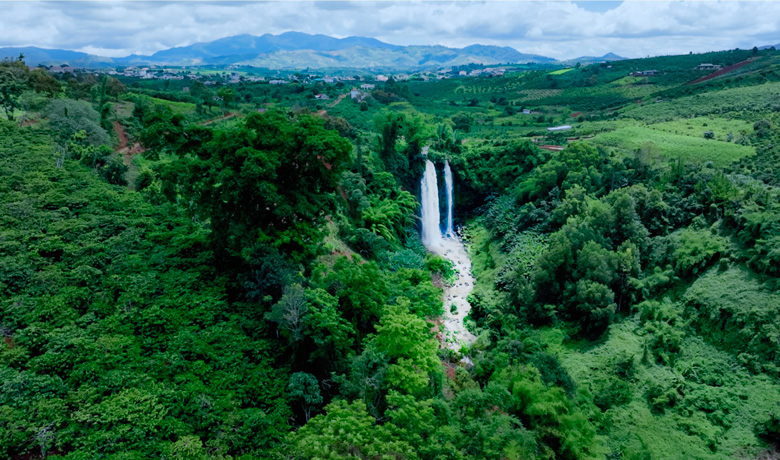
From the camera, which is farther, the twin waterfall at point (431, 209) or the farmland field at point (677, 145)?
the twin waterfall at point (431, 209)

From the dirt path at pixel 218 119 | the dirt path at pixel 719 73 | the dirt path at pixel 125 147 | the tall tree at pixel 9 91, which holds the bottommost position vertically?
the dirt path at pixel 125 147

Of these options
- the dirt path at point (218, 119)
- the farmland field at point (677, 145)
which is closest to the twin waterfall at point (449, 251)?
the farmland field at point (677, 145)

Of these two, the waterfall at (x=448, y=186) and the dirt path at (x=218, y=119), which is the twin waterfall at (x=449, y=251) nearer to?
the waterfall at (x=448, y=186)

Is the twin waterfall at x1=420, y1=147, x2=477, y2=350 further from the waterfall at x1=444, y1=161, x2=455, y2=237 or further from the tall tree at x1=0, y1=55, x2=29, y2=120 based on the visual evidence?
the tall tree at x1=0, y1=55, x2=29, y2=120

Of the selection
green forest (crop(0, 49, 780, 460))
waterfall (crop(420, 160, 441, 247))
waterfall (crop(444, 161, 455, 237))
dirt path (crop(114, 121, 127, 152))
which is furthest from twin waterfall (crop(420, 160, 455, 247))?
dirt path (crop(114, 121, 127, 152))

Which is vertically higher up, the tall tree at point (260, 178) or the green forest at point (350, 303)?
the tall tree at point (260, 178)

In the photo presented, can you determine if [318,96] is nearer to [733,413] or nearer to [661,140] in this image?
[661,140]

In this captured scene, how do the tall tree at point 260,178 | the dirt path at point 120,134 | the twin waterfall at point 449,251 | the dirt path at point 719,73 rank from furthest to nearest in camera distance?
the dirt path at point 719,73
the dirt path at point 120,134
the twin waterfall at point 449,251
the tall tree at point 260,178

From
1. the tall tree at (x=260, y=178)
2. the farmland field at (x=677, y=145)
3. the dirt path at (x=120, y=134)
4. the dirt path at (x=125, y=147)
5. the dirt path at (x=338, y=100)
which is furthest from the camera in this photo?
the dirt path at (x=338, y=100)
